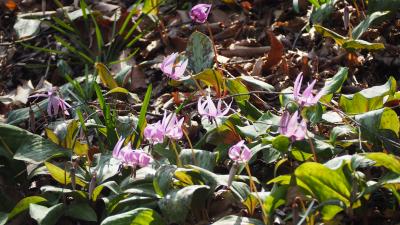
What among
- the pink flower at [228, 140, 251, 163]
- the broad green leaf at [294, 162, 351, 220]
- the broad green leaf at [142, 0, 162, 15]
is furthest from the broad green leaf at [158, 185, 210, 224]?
→ the broad green leaf at [142, 0, 162, 15]

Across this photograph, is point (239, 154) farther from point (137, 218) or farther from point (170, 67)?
point (170, 67)

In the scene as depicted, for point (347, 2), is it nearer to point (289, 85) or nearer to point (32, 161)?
point (289, 85)

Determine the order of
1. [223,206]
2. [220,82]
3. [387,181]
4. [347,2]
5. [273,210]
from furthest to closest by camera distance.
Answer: [347,2] → [220,82] → [223,206] → [273,210] → [387,181]

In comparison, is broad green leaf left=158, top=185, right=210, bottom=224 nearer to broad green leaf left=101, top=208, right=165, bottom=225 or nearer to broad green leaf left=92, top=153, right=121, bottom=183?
broad green leaf left=101, top=208, right=165, bottom=225

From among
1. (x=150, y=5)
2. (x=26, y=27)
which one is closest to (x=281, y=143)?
(x=150, y=5)

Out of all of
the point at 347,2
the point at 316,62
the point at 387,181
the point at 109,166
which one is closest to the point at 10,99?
the point at 109,166

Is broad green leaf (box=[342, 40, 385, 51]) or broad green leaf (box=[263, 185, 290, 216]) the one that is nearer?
broad green leaf (box=[263, 185, 290, 216])
